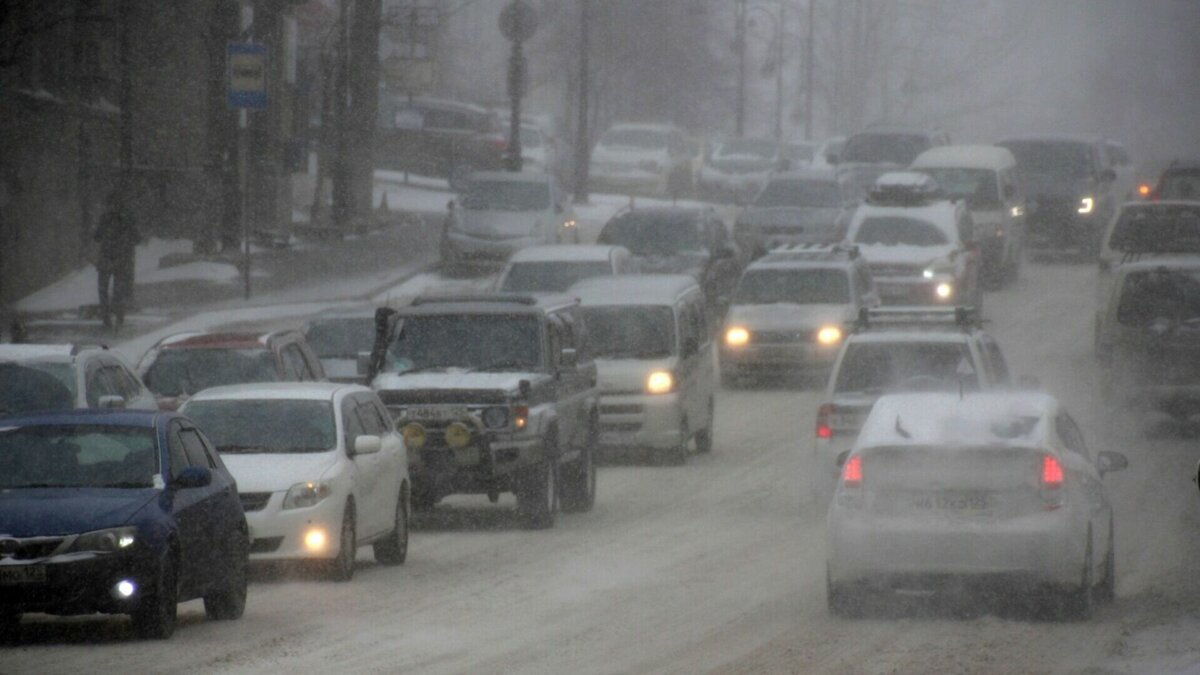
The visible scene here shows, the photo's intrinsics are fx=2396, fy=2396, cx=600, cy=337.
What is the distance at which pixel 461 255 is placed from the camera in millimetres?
41719

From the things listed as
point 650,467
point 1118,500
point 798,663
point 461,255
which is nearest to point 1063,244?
point 461,255

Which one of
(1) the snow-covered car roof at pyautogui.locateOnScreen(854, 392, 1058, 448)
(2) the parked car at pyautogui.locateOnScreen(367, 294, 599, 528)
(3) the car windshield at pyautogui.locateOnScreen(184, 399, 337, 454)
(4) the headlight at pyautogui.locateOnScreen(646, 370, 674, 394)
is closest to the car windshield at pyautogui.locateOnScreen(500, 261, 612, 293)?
(4) the headlight at pyautogui.locateOnScreen(646, 370, 674, 394)

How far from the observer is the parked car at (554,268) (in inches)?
1298

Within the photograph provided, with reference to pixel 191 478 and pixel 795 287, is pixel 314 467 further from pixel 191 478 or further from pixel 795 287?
pixel 795 287

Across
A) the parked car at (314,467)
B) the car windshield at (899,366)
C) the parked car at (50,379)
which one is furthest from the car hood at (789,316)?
the parked car at (50,379)

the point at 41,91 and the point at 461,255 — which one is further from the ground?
the point at 41,91

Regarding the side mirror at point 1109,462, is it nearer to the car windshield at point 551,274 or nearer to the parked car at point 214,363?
the parked car at point 214,363

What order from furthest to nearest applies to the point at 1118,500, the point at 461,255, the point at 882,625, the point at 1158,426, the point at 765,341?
the point at 461,255
the point at 765,341
the point at 1158,426
the point at 1118,500
the point at 882,625

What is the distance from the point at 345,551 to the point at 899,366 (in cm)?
529

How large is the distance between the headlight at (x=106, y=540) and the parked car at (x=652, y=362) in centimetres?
1185

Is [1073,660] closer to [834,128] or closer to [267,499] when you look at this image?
[267,499]

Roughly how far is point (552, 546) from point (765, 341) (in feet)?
44.2

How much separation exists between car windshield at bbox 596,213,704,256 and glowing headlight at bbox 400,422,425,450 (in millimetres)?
18560

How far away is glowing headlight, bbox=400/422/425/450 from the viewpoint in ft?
65.0
